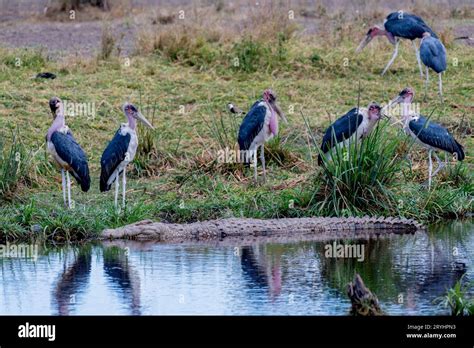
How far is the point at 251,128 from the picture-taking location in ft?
45.0

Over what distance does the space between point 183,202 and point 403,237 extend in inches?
88.8

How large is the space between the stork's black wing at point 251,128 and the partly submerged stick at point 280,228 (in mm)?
1646

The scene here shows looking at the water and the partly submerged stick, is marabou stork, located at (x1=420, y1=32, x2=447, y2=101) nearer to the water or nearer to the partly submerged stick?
the partly submerged stick

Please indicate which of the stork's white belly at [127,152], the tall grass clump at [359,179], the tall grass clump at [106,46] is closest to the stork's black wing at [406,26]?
the tall grass clump at [106,46]

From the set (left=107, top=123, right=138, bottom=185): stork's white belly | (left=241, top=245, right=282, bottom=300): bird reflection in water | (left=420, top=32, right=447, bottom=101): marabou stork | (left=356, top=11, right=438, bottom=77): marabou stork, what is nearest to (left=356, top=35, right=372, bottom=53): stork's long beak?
(left=356, top=11, right=438, bottom=77): marabou stork

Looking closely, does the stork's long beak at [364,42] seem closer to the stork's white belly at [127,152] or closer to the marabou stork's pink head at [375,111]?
the marabou stork's pink head at [375,111]

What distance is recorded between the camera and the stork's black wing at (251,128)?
1373cm

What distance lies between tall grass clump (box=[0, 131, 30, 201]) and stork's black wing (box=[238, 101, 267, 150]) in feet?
7.28

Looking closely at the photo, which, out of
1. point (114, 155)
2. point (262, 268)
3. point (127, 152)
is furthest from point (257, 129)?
point (262, 268)

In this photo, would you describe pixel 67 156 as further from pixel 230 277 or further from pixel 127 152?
pixel 230 277

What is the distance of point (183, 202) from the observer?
1300cm

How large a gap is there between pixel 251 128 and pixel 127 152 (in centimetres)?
154

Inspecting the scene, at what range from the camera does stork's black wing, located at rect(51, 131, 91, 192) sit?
12.7m

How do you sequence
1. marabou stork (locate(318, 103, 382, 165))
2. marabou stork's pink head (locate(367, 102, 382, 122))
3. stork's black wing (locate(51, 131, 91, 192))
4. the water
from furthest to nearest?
marabou stork's pink head (locate(367, 102, 382, 122)) → marabou stork (locate(318, 103, 382, 165)) → stork's black wing (locate(51, 131, 91, 192)) → the water
